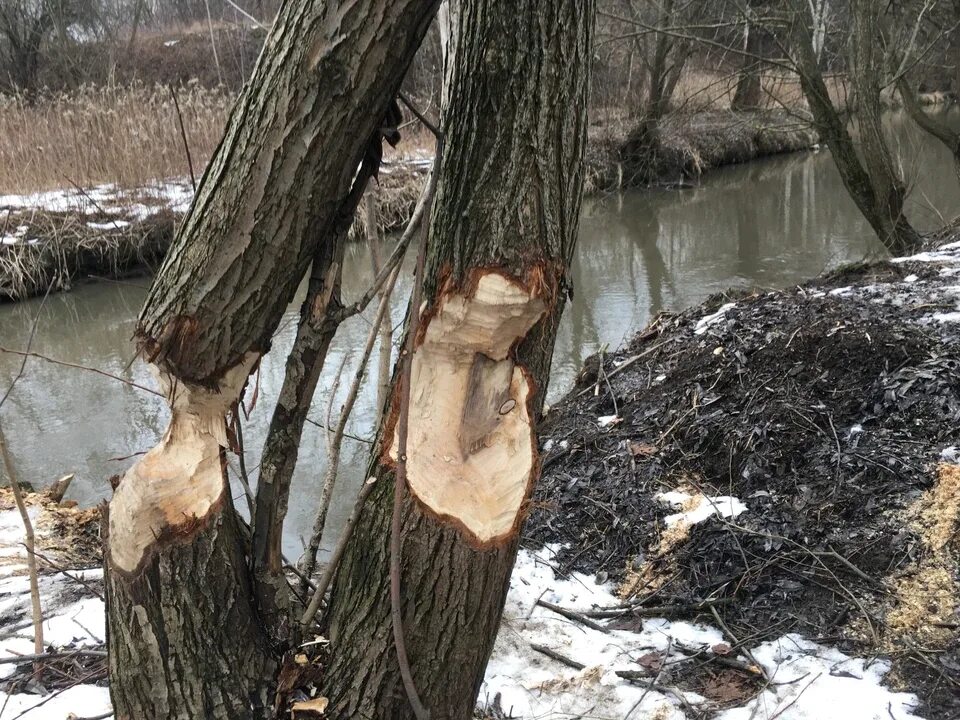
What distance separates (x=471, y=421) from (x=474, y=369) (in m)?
0.10

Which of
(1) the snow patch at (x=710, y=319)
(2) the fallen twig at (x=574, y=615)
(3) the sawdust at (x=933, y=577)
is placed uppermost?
(1) the snow patch at (x=710, y=319)

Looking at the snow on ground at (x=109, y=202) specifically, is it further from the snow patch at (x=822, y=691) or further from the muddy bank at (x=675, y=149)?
the snow patch at (x=822, y=691)

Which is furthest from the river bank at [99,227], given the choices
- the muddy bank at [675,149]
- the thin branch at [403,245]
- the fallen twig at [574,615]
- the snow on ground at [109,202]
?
the thin branch at [403,245]

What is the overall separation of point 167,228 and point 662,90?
23.5 feet

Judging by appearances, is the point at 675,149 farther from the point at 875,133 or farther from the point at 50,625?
the point at 50,625

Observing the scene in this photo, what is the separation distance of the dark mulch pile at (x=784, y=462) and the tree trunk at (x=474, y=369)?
0.40 meters

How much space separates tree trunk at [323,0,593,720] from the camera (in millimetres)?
1269

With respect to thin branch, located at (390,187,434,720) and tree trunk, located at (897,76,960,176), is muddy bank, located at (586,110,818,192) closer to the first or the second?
tree trunk, located at (897,76,960,176)

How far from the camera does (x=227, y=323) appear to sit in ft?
4.30

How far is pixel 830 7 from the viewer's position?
6.83 metres

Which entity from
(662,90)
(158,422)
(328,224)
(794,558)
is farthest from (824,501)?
(662,90)

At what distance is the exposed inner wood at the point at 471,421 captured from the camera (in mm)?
1340

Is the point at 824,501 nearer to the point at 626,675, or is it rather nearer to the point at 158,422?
the point at 626,675

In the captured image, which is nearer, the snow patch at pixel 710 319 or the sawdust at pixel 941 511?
the sawdust at pixel 941 511
